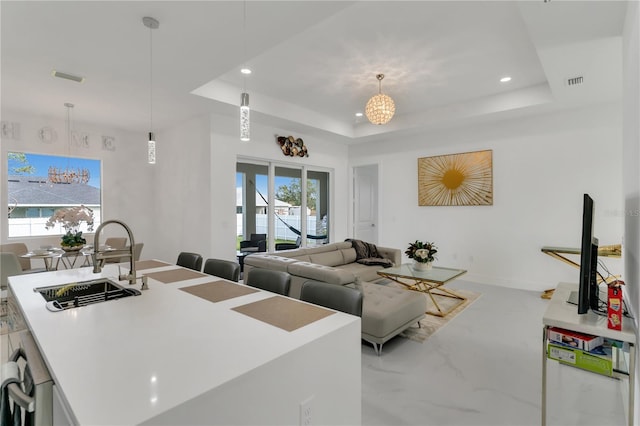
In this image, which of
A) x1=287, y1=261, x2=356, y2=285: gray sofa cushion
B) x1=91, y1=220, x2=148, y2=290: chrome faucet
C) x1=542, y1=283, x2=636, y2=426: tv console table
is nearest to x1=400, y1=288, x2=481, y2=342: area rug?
x1=287, y1=261, x2=356, y2=285: gray sofa cushion

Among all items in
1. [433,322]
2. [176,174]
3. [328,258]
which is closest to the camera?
[433,322]

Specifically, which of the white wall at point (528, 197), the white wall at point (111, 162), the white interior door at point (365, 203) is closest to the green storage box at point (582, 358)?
the white wall at point (528, 197)

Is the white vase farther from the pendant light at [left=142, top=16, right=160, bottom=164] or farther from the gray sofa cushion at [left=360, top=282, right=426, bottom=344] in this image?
the pendant light at [left=142, top=16, right=160, bottom=164]

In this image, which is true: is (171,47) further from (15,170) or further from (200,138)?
(15,170)

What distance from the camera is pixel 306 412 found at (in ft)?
4.00

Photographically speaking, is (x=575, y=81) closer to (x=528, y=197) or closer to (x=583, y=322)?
(x=528, y=197)

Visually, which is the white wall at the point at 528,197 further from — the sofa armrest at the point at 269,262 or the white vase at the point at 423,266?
the sofa armrest at the point at 269,262

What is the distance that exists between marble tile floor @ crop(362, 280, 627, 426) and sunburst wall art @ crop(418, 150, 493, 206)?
2.85 meters

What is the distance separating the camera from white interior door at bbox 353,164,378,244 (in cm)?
780

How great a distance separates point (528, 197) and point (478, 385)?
3.95m

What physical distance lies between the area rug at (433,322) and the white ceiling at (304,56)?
300 centimetres

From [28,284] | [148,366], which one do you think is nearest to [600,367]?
[148,366]

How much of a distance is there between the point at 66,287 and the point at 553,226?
6150 mm

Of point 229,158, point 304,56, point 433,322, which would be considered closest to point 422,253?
point 433,322
